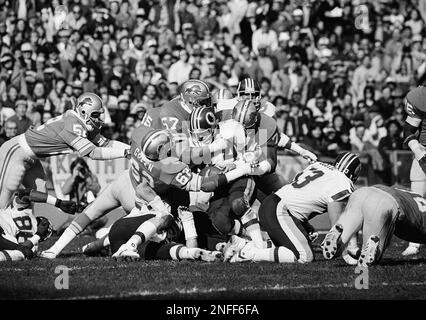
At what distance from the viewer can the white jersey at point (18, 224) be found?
10711 millimetres

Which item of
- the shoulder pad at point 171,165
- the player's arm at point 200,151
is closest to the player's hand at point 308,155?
the player's arm at point 200,151

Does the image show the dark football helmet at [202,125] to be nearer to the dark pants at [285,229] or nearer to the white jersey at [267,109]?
the dark pants at [285,229]

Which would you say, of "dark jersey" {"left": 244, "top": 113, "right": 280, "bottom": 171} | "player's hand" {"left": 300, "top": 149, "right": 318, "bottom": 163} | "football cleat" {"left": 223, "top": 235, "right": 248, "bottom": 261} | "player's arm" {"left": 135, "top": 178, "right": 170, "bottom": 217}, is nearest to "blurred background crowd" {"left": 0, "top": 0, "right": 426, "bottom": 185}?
"player's hand" {"left": 300, "top": 149, "right": 318, "bottom": 163}

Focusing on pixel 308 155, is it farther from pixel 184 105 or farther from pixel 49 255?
pixel 49 255

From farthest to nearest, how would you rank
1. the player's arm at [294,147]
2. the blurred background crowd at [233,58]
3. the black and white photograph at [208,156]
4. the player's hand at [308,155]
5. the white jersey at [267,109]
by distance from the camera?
the blurred background crowd at [233,58] < the white jersey at [267,109] < the player's arm at [294,147] < the player's hand at [308,155] < the black and white photograph at [208,156]

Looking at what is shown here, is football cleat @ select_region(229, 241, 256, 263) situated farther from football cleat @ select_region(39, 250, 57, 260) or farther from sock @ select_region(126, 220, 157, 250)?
football cleat @ select_region(39, 250, 57, 260)

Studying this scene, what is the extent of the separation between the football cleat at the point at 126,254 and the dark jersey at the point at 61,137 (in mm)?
1883

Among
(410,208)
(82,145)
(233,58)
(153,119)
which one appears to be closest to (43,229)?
(82,145)

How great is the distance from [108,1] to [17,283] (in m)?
13.3

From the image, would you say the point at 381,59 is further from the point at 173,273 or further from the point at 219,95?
the point at 173,273

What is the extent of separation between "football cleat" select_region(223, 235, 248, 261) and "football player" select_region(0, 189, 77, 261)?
175 centimetres

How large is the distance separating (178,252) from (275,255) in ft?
3.18

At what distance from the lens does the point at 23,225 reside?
1081 centimetres
